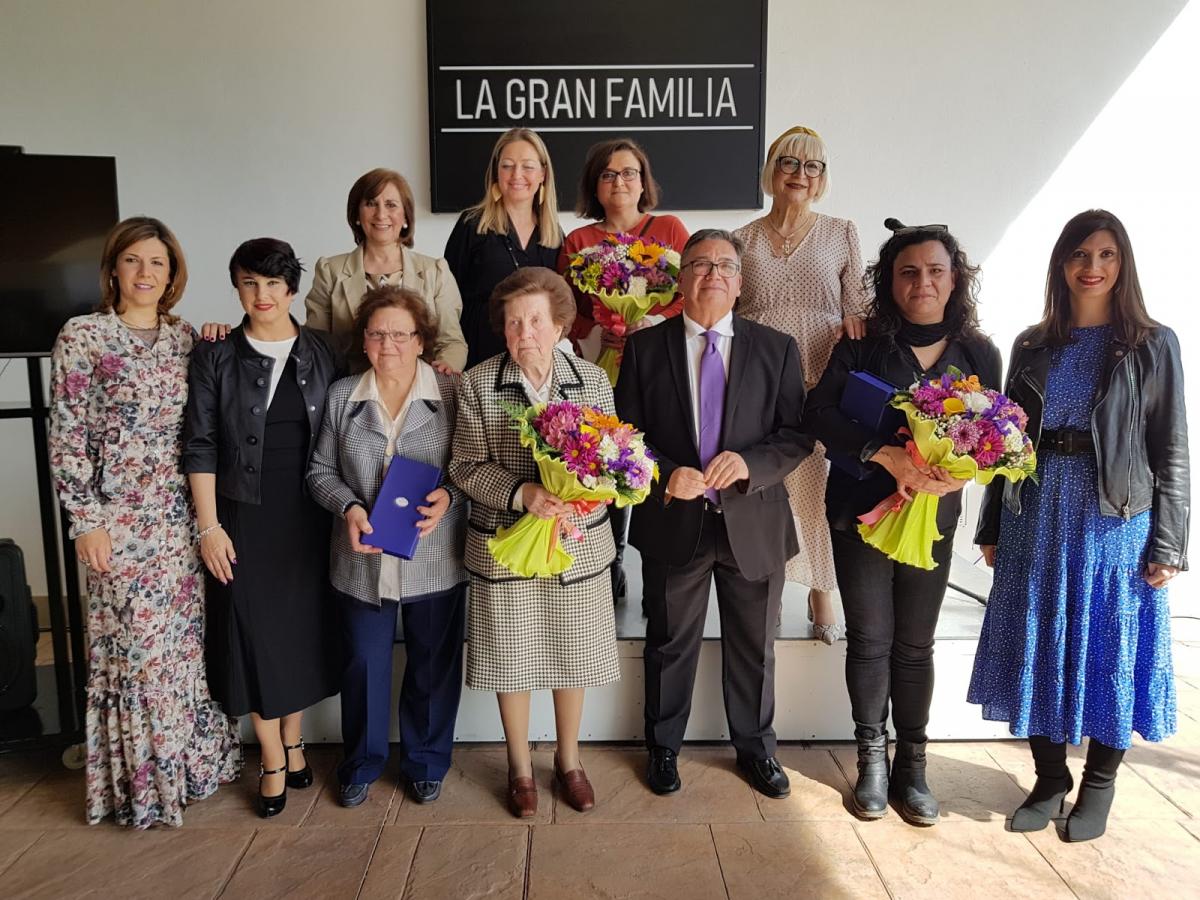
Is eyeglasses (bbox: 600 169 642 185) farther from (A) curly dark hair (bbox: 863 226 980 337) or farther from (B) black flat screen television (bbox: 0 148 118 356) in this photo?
(B) black flat screen television (bbox: 0 148 118 356)

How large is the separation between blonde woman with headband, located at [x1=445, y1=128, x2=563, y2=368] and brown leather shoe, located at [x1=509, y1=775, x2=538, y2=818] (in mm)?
1458

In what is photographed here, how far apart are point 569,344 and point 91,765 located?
2008 millimetres

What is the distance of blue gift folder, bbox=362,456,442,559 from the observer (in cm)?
242

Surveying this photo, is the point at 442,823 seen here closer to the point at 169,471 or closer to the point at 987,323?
the point at 169,471

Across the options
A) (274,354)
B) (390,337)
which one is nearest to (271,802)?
(274,354)

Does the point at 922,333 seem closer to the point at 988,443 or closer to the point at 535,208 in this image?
the point at 988,443

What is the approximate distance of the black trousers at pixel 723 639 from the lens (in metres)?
2.65

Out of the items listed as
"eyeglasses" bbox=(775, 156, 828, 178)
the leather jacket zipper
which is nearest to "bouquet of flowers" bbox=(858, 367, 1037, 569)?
the leather jacket zipper

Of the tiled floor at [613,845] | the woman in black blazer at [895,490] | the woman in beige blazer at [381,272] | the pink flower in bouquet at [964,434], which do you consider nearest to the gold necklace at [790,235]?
the woman in black blazer at [895,490]

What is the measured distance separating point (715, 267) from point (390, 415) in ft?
3.52

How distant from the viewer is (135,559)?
8.15 feet

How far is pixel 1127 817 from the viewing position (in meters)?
2.72

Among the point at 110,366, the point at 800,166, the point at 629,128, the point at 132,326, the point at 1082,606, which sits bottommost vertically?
the point at 1082,606

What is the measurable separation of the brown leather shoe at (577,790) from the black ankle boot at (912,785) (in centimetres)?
100
